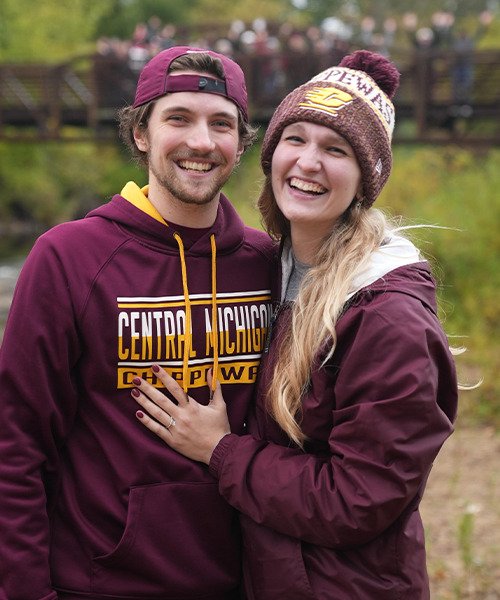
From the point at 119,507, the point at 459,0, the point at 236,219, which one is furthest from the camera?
the point at 459,0

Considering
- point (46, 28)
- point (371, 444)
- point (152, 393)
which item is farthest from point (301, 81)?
point (46, 28)

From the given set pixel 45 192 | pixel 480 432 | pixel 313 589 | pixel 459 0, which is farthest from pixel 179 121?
pixel 459 0

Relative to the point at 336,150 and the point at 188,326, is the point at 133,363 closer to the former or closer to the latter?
the point at 188,326

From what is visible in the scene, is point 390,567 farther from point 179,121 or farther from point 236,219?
point 179,121

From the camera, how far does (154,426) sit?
2475 millimetres

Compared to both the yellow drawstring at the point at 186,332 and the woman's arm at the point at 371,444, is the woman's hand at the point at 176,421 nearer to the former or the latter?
the yellow drawstring at the point at 186,332

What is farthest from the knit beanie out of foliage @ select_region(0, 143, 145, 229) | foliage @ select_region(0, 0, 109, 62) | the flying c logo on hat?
foliage @ select_region(0, 0, 109, 62)

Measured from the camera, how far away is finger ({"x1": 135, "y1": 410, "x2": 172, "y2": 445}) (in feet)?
8.09

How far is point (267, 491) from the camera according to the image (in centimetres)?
235

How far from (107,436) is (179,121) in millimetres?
881

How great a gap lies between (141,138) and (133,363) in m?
0.69

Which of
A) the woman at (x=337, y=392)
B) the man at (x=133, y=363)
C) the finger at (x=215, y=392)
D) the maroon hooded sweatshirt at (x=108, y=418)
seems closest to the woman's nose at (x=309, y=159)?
the woman at (x=337, y=392)

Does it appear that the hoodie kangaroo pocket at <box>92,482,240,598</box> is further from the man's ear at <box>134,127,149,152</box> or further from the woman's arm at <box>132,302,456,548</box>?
the man's ear at <box>134,127,149,152</box>

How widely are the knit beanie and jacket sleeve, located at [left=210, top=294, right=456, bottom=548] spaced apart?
Result: 49 cm
